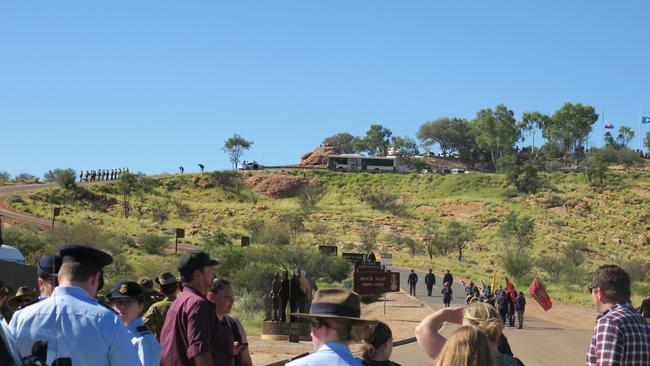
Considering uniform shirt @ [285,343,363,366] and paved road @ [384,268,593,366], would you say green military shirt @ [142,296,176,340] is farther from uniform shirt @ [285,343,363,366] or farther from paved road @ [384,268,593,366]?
paved road @ [384,268,593,366]

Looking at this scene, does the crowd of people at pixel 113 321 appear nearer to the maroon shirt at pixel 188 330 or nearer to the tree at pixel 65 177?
the maroon shirt at pixel 188 330

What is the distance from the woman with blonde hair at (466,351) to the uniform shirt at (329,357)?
0.49 metres

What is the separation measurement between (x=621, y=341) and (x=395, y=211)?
9023 cm

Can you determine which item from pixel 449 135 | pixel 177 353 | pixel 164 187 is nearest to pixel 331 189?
pixel 164 187

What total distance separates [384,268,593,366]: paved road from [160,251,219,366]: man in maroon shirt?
1274 cm

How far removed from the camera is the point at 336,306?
15.8 ft

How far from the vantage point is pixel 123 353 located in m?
5.18

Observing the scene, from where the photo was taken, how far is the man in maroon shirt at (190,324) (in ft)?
21.4

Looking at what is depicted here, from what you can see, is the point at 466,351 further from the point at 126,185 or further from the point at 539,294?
the point at 126,185

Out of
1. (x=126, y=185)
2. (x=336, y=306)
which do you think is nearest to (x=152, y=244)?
(x=126, y=185)

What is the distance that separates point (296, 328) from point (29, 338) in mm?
18799

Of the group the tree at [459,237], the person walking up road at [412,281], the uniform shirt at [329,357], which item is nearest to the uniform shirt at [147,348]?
the uniform shirt at [329,357]

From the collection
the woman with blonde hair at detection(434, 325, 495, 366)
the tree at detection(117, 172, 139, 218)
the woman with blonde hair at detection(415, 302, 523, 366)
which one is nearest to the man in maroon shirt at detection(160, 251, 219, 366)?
the woman with blonde hair at detection(415, 302, 523, 366)

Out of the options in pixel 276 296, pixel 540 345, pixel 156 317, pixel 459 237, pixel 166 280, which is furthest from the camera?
pixel 459 237
